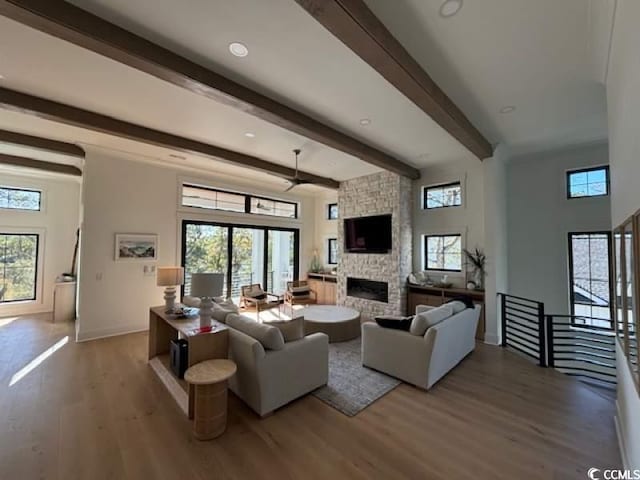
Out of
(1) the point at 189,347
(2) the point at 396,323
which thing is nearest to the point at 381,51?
(2) the point at 396,323

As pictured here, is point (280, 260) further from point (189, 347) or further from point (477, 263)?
point (189, 347)

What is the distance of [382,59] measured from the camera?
7.77 feet

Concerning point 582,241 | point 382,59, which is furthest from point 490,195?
point 382,59

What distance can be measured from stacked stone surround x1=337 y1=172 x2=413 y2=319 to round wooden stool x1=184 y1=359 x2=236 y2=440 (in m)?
4.42

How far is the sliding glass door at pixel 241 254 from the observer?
6297 mm

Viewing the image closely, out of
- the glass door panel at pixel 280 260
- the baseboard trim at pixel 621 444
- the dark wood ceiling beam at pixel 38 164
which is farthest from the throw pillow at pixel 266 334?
the dark wood ceiling beam at pixel 38 164

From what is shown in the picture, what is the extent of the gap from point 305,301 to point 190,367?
17.5ft

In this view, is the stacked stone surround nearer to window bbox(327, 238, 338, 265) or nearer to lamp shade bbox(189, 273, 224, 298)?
window bbox(327, 238, 338, 265)

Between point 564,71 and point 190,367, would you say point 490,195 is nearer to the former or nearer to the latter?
point 564,71

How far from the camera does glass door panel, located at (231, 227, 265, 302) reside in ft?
23.0

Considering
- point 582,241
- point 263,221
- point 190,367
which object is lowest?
point 190,367

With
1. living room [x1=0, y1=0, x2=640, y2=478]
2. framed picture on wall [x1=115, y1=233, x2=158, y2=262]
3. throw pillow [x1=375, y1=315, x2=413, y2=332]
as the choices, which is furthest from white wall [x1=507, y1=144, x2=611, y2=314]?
framed picture on wall [x1=115, y1=233, x2=158, y2=262]

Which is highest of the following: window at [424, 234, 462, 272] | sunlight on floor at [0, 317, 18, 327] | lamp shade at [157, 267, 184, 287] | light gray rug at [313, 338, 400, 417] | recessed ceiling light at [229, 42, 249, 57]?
recessed ceiling light at [229, 42, 249, 57]

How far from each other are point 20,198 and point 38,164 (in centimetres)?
159
